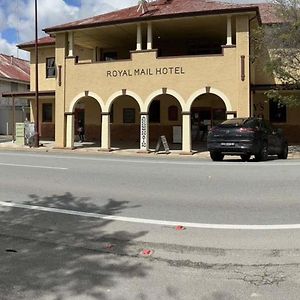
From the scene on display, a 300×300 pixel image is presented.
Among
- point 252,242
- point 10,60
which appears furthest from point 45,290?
point 10,60

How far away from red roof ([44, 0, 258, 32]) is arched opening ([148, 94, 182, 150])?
5599 millimetres

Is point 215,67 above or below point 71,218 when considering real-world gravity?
above

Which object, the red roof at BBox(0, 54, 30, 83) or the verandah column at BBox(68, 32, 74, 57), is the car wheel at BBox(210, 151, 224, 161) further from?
the red roof at BBox(0, 54, 30, 83)

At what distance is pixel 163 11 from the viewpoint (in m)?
26.3

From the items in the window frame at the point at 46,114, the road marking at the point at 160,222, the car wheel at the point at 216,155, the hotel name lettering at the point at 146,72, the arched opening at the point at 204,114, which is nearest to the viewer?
the road marking at the point at 160,222

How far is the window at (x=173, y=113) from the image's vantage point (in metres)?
31.6

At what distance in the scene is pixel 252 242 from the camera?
6.50 m

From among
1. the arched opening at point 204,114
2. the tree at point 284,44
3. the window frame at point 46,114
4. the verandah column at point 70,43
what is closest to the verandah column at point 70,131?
the verandah column at point 70,43

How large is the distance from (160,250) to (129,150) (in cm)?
2064

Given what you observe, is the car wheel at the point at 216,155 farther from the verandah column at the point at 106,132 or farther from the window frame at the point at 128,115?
the window frame at the point at 128,115

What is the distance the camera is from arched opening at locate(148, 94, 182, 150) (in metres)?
31.5

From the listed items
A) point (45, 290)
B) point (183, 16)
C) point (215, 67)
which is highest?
point (183, 16)

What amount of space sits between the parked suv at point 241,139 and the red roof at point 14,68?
34.6m

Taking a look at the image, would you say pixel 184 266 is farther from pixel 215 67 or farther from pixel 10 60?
pixel 10 60
